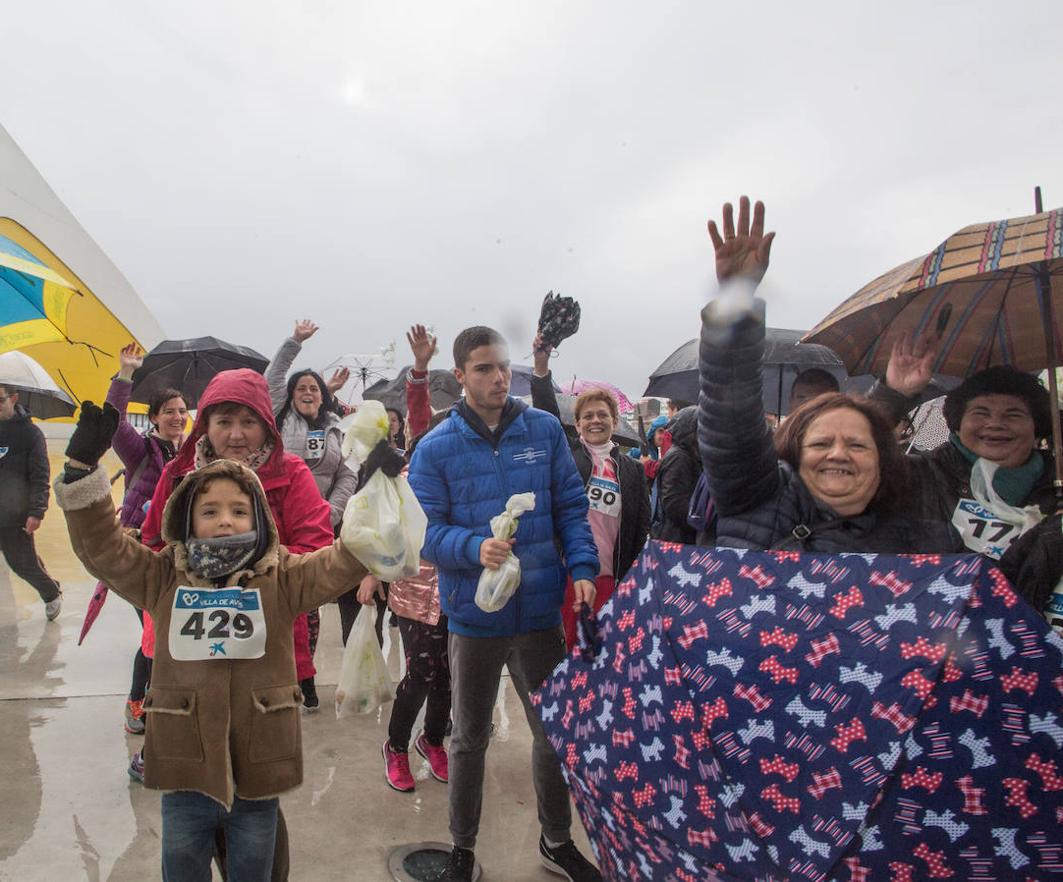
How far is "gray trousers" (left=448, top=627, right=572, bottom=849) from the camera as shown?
2588 millimetres

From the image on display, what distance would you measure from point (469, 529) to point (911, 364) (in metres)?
1.60

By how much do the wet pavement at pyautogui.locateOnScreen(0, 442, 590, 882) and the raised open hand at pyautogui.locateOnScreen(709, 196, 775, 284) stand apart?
7.55 ft

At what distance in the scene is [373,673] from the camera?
9.16 feet

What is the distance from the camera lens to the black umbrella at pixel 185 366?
19.0 feet

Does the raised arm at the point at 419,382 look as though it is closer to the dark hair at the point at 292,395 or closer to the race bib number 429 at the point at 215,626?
the dark hair at the point at 292,395

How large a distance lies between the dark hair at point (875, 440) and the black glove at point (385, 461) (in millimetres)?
1027

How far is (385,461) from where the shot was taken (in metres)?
1.91

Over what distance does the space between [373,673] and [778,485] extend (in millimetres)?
1724

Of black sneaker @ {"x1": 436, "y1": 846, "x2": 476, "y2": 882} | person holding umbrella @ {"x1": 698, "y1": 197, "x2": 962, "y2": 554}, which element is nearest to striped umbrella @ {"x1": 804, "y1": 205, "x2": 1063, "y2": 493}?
person holding umbrella @ {"x1": 698, "y1": 197, "x2": 962, "y2": 554}

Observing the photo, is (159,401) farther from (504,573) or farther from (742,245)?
(742,245)

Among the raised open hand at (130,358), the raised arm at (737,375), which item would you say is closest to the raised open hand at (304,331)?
the raised open hand at (130,358)

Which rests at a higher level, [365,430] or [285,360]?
[285,360]

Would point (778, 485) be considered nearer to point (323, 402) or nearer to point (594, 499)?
point (594, 499)

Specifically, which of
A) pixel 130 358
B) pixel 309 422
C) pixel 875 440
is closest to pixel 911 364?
pixel 875 440
